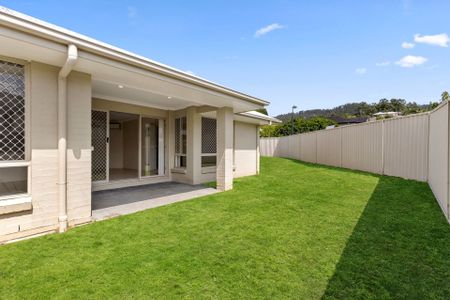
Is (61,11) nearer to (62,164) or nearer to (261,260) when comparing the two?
(62,164)

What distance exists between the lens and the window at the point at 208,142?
918cm

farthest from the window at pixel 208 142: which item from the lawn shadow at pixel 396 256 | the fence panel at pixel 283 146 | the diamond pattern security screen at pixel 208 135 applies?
the fence panel at pixel 283 146

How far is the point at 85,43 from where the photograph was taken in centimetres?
354

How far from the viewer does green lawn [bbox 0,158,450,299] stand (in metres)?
2.43

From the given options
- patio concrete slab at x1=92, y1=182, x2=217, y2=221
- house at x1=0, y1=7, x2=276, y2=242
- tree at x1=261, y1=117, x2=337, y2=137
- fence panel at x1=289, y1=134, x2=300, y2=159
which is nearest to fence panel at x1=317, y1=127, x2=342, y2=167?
fence panel at x1=289, y1=134, x2=300, y2=159

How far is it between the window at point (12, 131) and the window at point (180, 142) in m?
5.40

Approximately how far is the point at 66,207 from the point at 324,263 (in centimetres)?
432

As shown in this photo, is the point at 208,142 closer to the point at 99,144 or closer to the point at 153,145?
the point at 153,145

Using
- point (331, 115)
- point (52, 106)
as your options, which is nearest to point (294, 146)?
point (52, 106)

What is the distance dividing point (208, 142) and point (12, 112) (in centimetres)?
635

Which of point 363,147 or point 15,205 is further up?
point 363,147

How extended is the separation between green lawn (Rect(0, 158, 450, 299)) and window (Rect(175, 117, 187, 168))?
3.74 metres

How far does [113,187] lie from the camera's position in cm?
744

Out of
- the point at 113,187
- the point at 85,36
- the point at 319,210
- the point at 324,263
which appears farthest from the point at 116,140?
the point at 324,263
